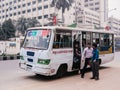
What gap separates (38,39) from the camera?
9.41m

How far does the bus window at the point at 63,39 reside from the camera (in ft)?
30.8

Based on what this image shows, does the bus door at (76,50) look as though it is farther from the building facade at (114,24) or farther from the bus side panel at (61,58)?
the building facade at (114,24)

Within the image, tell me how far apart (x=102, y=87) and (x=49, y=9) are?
73.1m

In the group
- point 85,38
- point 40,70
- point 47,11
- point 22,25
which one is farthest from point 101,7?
point 40,70

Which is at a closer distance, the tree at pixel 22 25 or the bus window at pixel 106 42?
the bus window at pixel 106 42

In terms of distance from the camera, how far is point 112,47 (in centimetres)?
1392

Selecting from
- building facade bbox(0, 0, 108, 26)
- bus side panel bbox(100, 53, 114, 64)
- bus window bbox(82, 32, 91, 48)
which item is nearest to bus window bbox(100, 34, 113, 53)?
bus side panel bbox(100, 53, 114, 64)

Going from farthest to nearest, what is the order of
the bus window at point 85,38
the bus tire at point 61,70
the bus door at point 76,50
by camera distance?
the bus window at point 85,38
the bus door at point 76,50
the bus tire at point 61,70

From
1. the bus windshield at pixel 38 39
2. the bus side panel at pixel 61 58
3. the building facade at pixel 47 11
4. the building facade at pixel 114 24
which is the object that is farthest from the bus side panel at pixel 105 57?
the building facade at pixel 114 24

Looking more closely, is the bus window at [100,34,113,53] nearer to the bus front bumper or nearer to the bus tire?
the bus tire

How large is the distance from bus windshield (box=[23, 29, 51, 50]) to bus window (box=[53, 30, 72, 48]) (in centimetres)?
38

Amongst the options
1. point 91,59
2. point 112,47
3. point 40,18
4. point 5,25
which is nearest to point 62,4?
point 5,25

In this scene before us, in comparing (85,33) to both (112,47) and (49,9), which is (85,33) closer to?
(112,47)

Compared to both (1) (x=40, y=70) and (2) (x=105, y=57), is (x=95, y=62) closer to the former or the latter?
(1) (x=40, y=70)
